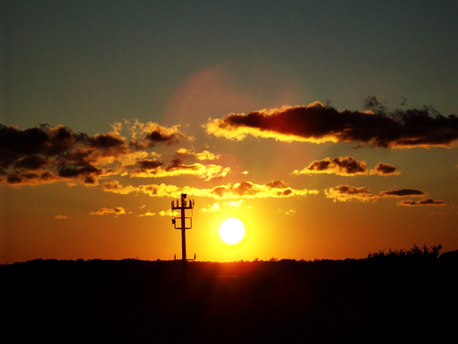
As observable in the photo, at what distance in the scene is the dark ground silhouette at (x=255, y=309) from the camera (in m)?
23.6

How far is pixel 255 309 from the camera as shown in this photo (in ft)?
91.2

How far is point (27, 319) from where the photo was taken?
27.3 metres

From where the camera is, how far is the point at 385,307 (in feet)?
90.2

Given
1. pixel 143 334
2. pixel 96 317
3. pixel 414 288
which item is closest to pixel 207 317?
pixel 143 334

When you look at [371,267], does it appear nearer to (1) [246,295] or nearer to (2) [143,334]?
(1) [246,295]

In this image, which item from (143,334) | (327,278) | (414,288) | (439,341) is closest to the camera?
(439,341)

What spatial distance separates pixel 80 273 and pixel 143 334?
31.6m

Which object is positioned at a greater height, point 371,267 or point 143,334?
point 371,267

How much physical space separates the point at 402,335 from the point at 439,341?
5.34 feet

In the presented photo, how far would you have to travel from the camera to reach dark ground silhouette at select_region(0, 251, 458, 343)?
23594 mm

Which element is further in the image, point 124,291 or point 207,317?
point 124,291

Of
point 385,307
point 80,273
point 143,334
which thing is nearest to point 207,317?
point 143,334

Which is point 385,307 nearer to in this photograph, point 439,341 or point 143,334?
point 439,341

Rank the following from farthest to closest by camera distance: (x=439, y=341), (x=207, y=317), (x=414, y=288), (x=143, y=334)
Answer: (x=414, y=288)
(x=207, y=317)
(x=143, y=334)
(x=439, y=341)
